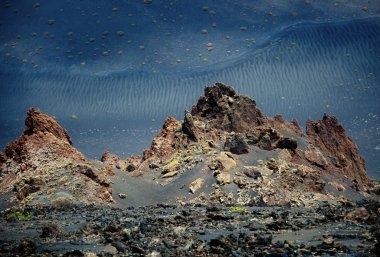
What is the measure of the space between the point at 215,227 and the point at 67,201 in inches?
802

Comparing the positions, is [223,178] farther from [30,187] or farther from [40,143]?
[40,143]

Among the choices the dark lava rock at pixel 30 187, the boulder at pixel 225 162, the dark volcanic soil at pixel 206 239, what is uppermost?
the dark volcanic soil at pixel 206 239

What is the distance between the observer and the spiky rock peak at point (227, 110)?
188 feet

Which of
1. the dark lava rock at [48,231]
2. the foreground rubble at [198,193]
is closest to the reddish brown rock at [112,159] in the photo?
the foreground rubble at [198,193]

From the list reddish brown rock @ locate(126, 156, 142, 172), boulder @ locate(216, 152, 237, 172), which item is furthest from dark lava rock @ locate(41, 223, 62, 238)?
reddish brown rock @ locate(126, 156, 142, 172)

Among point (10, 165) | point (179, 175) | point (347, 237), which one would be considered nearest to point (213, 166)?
point (179, 175)

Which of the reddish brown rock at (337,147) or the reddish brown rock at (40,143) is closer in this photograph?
the reddish brown rock at (40,143)

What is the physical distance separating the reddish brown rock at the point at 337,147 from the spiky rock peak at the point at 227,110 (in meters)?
12.8

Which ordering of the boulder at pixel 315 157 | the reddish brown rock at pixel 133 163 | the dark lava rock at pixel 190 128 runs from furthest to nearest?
the boulder at pixel 315 157, the reddish brown rock at pixel 133 163, the dark lava rock at pixel 190 128

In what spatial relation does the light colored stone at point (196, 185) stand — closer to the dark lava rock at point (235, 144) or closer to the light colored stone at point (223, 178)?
the light colored stone at point (223, 178)

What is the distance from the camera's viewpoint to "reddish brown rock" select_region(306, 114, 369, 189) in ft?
219

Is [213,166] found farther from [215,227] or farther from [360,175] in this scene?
[360,175]

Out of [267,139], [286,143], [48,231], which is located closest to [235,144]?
[267,139]

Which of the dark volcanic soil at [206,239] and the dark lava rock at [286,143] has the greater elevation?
the dark volcanic soil at [206,239]
